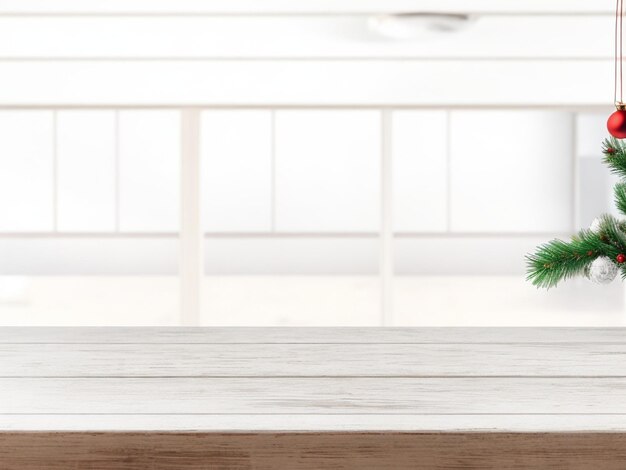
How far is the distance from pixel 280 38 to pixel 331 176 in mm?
920

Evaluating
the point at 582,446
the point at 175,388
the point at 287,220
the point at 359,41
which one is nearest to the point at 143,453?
the point at 175,388

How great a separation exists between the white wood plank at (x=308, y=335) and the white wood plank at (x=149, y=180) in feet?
9.93

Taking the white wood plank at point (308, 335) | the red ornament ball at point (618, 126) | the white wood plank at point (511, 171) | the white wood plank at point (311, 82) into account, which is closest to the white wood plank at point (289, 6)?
the white wood plank at point (311, 82)

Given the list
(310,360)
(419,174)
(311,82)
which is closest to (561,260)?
(310,360)

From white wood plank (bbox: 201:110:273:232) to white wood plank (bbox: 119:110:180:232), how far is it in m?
0.16

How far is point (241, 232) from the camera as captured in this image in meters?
3.88

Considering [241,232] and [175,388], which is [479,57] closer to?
[241,232]

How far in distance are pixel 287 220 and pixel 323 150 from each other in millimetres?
422

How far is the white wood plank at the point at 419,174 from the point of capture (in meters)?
3.79

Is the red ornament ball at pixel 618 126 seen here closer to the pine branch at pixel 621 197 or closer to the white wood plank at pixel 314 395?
the pine branch at pixel 621 197

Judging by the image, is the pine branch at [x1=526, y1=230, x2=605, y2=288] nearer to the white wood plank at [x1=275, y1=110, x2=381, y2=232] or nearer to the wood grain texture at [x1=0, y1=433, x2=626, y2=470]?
the wood grain texture at [x1=0, y1=433, x2=626, y2=470]

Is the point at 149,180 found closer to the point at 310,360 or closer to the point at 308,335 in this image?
the point at 308,335

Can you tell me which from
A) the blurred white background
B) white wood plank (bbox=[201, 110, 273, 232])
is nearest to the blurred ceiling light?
the blurred white background

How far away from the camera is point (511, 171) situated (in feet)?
12.4
